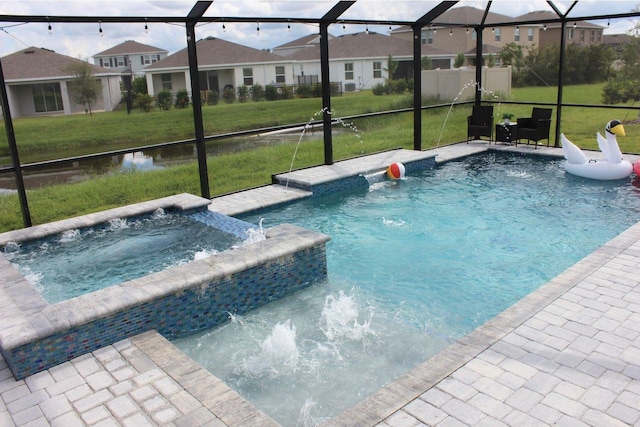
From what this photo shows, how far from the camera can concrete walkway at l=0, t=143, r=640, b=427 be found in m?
3.07

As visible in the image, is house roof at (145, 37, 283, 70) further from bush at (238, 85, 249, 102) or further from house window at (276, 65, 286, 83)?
bush at (238, 85, 249, 102)

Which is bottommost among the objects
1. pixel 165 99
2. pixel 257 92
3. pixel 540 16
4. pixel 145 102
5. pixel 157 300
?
pixel 157 300

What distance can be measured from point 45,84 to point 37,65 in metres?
2.22

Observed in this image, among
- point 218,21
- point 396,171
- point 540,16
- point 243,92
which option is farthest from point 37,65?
point 540,16

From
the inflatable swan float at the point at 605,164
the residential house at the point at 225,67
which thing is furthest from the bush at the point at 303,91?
the inflatable swan float at the point at 605,164

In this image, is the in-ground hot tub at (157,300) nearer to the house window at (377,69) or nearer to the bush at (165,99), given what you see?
the house window at (377,69)

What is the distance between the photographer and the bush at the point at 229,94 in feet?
93.8

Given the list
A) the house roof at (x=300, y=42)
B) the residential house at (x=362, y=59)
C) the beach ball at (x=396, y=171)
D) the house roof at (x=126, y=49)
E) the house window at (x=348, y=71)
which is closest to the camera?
the beach ball at (x=396, y=171)

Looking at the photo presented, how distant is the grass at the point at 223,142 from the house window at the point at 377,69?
1.02 meters

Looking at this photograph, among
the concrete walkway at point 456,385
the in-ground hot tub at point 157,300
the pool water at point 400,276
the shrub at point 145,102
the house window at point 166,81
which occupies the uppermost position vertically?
the house window at point 166,81

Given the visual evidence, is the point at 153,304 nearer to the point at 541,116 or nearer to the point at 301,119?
the point at 541,116

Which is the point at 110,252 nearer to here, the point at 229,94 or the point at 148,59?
the point at 229,94

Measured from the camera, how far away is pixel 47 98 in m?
27.5

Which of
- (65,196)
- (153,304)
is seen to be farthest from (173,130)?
(153,304)
